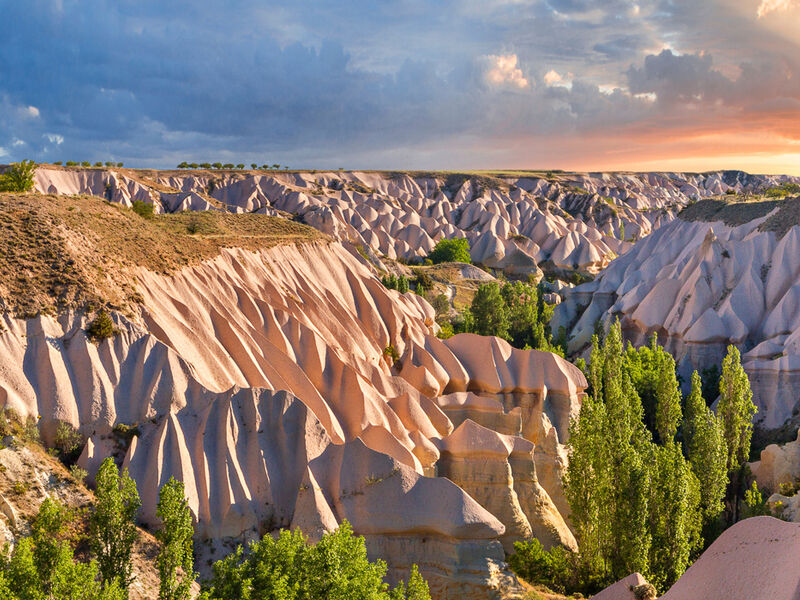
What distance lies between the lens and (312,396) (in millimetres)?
29281

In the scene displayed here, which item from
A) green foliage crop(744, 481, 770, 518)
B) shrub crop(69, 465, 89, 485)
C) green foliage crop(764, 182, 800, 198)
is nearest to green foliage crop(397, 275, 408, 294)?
green foliage crop(744, 481, 770, 518)

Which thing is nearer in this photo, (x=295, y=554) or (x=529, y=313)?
(x=295, y=554)

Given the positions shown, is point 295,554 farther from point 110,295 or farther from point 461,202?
point 461,202

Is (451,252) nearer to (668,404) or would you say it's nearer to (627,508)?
(668,404)

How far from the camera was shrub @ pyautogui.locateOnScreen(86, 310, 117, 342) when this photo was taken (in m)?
25.4

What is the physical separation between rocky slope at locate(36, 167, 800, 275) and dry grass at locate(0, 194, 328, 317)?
55565 mm

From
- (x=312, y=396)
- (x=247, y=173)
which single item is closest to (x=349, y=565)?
(x=312, y=396)

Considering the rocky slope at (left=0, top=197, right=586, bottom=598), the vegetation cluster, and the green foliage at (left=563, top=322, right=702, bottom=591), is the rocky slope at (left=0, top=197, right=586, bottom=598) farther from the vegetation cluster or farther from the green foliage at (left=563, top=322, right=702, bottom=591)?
the green foliage at (left=563, top=322, right=702, bottom=591)

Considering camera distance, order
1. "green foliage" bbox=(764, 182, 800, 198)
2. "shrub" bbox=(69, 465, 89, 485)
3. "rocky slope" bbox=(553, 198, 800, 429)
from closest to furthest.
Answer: "shrub" bbox=(69, 465, 89, 485) → "rocky slope" bbox=(553, 198, 800, 429) → "green foliage" bbox=(764, 182, 800, 198)

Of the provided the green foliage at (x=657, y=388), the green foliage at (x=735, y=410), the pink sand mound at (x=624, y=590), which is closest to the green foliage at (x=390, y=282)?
the green foliage at (x=657, y=388)

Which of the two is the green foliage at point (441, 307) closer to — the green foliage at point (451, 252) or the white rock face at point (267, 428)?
the white rock face at point (267, 428)

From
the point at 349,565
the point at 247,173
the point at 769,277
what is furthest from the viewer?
the point at 247,173

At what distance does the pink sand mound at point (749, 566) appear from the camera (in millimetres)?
13633

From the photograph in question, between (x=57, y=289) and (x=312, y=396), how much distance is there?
10660 mm
